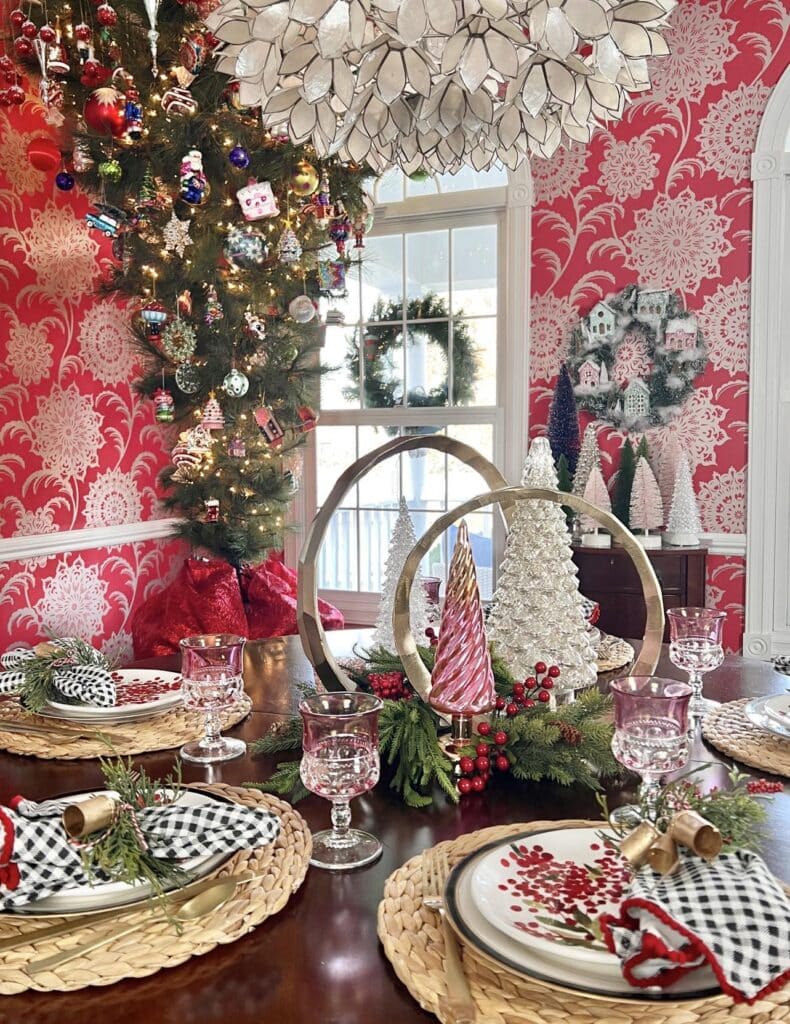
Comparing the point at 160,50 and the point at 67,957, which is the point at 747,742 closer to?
the point at 67,957

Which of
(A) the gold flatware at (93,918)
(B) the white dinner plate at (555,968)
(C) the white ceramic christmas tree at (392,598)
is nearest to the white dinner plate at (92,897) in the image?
(A) the gold flatware at (93,918)

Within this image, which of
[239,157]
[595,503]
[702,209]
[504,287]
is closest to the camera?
[239,157]

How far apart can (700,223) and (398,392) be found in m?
1.53

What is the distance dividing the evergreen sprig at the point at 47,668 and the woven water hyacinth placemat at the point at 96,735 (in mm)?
33

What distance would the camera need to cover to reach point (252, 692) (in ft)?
5.07

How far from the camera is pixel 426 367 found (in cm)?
422

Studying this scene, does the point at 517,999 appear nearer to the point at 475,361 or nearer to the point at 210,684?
the point at 210,684

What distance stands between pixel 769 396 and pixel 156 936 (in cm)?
332

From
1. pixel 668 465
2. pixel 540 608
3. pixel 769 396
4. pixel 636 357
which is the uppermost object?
pixel 636 357

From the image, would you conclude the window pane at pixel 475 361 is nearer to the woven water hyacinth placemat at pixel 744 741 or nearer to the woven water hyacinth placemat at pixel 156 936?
the woven water hyacinth placemat at pixel 744 741

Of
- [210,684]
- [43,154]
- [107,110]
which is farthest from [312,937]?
[43,154]

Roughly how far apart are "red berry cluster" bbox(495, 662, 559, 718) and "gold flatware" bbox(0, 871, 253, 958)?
1.56ft

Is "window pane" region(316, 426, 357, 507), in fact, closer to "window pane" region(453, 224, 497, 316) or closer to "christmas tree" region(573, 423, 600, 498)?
"window pane" region(453, 224, 497, 316)

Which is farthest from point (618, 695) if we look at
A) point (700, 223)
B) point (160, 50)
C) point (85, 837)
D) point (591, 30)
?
point (700, 223)
